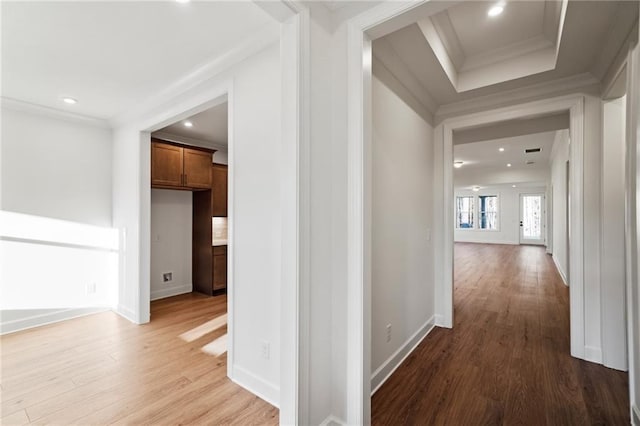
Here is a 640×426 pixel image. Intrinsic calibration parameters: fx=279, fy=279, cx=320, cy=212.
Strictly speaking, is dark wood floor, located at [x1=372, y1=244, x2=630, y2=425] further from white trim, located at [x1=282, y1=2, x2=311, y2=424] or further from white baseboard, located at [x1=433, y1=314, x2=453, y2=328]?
white trim, located at [x1=282, y1=2, x2=311, y2=424]

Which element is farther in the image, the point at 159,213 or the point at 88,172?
the point at 159,213

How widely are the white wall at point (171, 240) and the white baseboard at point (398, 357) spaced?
3.82 m

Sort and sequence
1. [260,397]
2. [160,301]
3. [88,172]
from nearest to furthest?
[260,397]
[88,172]
[160,301]

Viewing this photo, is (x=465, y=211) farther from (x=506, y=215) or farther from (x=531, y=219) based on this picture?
(x=531, y=219)

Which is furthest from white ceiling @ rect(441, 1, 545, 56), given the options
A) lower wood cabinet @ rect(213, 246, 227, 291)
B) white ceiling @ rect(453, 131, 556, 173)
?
lower wood cabinet @ rect(213, 246, 227, 291)

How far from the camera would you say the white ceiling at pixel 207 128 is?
355cm

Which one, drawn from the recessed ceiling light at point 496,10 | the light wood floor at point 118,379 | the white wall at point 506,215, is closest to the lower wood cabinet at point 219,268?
the light wood floor at point 118,379

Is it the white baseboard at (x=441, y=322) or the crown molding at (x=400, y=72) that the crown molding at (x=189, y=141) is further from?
the white baseboard at (x=441, y=322)

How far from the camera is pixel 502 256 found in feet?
27.8

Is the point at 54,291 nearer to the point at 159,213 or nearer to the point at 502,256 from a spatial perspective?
the point at 159,213

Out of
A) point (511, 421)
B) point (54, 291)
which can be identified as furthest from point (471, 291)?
point (54, 291)

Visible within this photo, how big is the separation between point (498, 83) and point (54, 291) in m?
5.55

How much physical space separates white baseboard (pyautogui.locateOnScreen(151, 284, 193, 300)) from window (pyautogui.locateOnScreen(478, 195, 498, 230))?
40.4 feet

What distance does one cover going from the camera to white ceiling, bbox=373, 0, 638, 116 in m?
1.78
